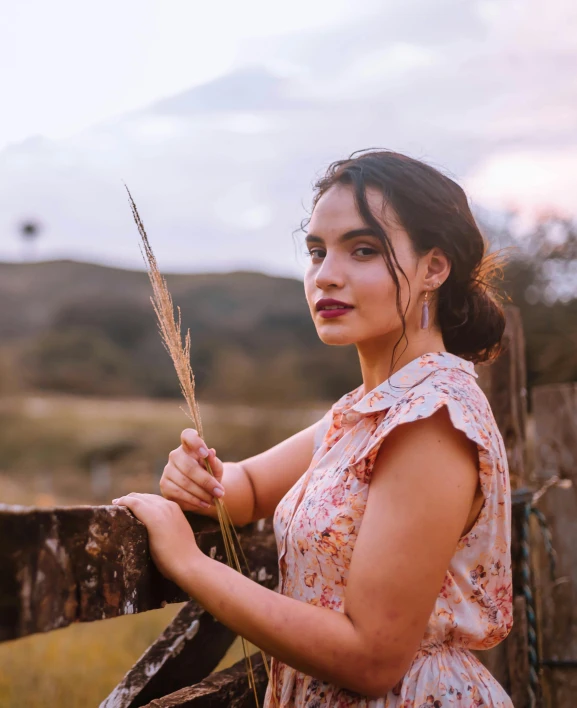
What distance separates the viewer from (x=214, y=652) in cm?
221

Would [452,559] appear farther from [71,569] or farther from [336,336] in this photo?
[71,569]

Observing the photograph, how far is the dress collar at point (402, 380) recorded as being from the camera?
6.18ft

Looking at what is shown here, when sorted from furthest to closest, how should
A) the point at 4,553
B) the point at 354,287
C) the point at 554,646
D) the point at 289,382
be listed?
the point at 289,382, the point at 554,646, the point at 354,287, the point at 4,553

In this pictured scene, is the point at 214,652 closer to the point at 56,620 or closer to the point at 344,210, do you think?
the point at 56,620

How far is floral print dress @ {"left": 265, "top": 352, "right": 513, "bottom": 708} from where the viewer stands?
5.77 ft

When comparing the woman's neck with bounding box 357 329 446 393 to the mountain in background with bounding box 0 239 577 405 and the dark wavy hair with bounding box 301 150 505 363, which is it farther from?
the mountain in background with bounding box 0 239 577 405

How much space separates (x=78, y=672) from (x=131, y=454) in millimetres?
25599

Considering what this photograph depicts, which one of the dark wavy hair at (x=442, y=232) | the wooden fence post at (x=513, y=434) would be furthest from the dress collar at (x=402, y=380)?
the wooden fence post at (x=513, y=434)

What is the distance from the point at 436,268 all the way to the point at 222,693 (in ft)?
4.27

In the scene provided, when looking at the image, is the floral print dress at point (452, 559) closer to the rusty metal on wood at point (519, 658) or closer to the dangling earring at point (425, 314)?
the dangling earring at point (425, 314)

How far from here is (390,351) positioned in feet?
6.81

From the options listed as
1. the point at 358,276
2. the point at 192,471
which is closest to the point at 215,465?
the point at 192,471

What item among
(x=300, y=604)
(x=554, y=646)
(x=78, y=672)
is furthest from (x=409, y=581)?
(x=78, y=672)

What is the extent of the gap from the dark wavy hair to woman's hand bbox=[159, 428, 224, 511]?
62 centimetres
